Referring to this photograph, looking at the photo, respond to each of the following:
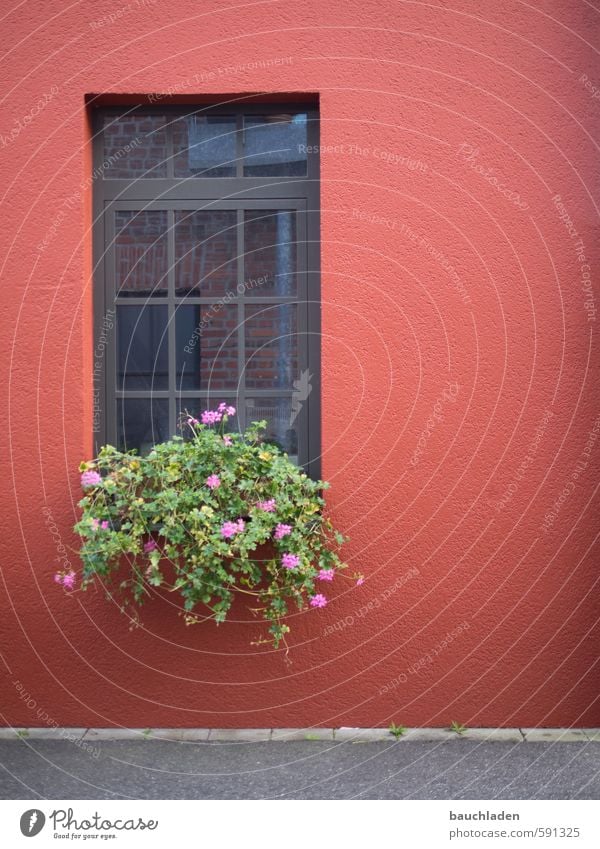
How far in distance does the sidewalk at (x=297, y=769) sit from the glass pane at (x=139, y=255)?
200 cm

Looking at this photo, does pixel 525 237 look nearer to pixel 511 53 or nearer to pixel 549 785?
pixel 511 53

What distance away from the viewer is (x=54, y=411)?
14.9 ft

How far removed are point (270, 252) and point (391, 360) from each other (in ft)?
2.46

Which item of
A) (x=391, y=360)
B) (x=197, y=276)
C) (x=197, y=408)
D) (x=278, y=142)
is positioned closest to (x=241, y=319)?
(x=197, y=276)

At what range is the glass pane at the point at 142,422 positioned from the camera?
4.68m

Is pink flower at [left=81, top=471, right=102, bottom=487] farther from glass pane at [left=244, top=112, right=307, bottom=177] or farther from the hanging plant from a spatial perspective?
glass pane at [left=244, top=112, right=307, bottom=177]

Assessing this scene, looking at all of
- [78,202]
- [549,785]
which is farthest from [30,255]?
[549,785]

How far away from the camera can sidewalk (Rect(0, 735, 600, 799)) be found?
153 inches

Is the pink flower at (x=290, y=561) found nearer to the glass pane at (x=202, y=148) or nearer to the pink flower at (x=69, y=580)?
the pink flower at (x=69, y=580)

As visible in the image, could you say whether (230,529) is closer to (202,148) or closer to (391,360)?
(391,360)

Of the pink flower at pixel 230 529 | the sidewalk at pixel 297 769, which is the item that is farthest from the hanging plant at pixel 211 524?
the sidewalk at pixel 297 769

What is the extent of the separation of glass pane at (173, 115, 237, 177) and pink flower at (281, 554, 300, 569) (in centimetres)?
176

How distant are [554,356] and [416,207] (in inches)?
35.0
